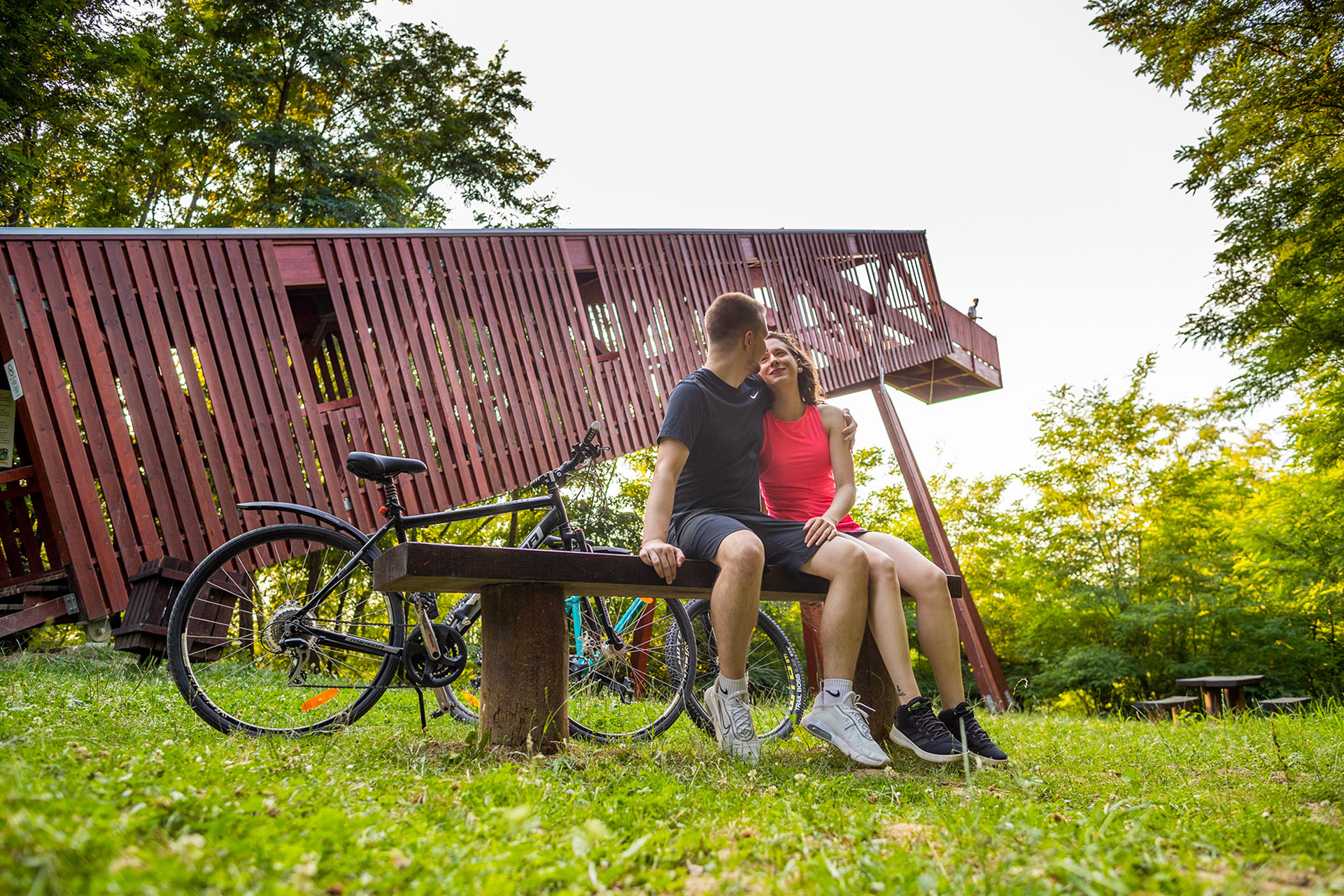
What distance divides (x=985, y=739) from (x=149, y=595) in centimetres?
434

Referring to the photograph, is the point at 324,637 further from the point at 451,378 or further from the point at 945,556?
the point at 945,556

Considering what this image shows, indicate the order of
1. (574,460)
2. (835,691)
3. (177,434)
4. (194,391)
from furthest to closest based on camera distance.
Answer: (194,391), (177,434), (574,460), (835,691)

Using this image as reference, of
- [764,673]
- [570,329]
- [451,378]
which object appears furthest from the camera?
[570,329]

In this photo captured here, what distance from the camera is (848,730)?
103 inches

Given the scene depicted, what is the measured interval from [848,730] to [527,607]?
106cm

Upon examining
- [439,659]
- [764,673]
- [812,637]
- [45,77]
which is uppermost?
[45,77]

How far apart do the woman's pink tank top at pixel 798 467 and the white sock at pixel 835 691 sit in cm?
82

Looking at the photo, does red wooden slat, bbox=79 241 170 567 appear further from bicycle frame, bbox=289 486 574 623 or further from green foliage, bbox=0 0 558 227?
green foliage, bbox=0 0 558 227

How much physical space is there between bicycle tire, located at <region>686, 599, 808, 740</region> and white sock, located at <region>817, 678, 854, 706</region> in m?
0.89

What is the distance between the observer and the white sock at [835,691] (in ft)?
8.75

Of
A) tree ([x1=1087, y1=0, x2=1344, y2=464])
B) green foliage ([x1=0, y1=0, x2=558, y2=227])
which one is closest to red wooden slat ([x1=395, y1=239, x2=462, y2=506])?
green foliage ([x1=0, y1=0, x2=558, y2=227])

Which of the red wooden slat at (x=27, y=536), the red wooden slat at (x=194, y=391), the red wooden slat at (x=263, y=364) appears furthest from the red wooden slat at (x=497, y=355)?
the red wooden slat at (x=27, y=536)

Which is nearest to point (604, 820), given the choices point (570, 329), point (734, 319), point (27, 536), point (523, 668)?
point (523, 668)

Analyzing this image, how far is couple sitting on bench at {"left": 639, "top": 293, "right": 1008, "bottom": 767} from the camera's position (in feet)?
8.80
